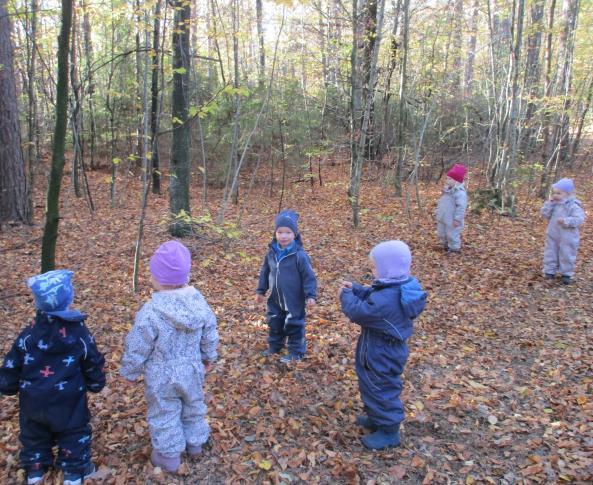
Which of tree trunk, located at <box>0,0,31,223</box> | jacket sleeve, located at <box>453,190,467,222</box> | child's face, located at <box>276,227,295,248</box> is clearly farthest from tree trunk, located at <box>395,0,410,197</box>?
tree trunk, located at <box>0,0,31,223</box>

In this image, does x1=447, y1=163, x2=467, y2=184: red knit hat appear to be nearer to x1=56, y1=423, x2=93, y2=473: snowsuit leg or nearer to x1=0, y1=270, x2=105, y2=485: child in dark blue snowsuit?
x1=0, y1=270, x2=105, y2=485: child in dark blue snowsuit

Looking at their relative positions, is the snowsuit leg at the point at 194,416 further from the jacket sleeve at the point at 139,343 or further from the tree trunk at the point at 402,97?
the tree trunk at the point at 402,97

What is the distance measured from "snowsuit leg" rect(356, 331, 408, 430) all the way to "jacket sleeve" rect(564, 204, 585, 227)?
493cm

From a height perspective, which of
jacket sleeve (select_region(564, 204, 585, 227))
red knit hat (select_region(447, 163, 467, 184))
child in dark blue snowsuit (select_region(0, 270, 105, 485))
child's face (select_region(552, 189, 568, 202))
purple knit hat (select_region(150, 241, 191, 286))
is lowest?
child in dark blue snowsuit (select_region(0, 270, 105, 485))

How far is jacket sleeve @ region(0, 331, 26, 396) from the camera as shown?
8.36 feet

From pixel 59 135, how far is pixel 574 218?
7.02 meters

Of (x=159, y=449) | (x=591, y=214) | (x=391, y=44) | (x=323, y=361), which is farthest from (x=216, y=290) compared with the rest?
(x=591, y=214)

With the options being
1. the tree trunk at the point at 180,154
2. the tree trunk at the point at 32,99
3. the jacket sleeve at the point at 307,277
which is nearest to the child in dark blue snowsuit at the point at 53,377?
the jacket sleeve at the point at 307,277

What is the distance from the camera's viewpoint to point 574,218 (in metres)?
6.61

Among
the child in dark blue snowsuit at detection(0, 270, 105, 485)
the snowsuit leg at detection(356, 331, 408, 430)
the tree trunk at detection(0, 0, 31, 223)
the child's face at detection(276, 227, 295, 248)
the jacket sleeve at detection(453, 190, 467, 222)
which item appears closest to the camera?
the child in dark blue snowsuit at detection(0, 270, 105, 485)

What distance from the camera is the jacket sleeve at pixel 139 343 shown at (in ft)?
8.72

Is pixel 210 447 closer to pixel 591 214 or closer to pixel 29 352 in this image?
pixel 29 352

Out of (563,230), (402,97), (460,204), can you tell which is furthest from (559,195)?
(402,97)

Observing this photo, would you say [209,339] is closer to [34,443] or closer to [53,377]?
[53,377]
